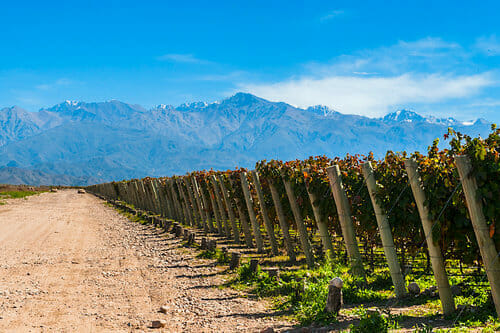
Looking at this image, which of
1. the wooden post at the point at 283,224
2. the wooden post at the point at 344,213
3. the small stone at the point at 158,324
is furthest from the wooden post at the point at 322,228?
the small stone at the point at 158,324

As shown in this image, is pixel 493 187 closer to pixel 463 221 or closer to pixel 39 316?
pixel 463 221

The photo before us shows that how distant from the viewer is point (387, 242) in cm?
709

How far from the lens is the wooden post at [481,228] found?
4.93 meters

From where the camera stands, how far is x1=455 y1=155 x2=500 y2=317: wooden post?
493 centimetres

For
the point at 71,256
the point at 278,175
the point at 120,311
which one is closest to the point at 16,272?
the point at 71,256

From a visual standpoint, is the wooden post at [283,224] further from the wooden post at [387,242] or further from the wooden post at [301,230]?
the wooden post at [387,242]

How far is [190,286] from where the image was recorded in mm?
9250

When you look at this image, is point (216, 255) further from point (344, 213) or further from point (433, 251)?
point (433, 251)

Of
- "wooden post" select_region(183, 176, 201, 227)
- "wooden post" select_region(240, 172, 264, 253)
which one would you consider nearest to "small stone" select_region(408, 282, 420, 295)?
"wooden post" select_region(240, 172, 264, 253)

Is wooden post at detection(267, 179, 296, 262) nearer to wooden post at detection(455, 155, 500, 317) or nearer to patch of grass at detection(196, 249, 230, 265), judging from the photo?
patch of grass at detection(196, 249, 230, 265)

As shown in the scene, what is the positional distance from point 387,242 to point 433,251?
1.27 m

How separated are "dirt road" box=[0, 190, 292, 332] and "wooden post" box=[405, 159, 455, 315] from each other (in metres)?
2.39

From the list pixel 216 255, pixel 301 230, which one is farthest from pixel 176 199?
pixel 301 230

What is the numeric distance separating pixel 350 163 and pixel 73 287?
7016mm
